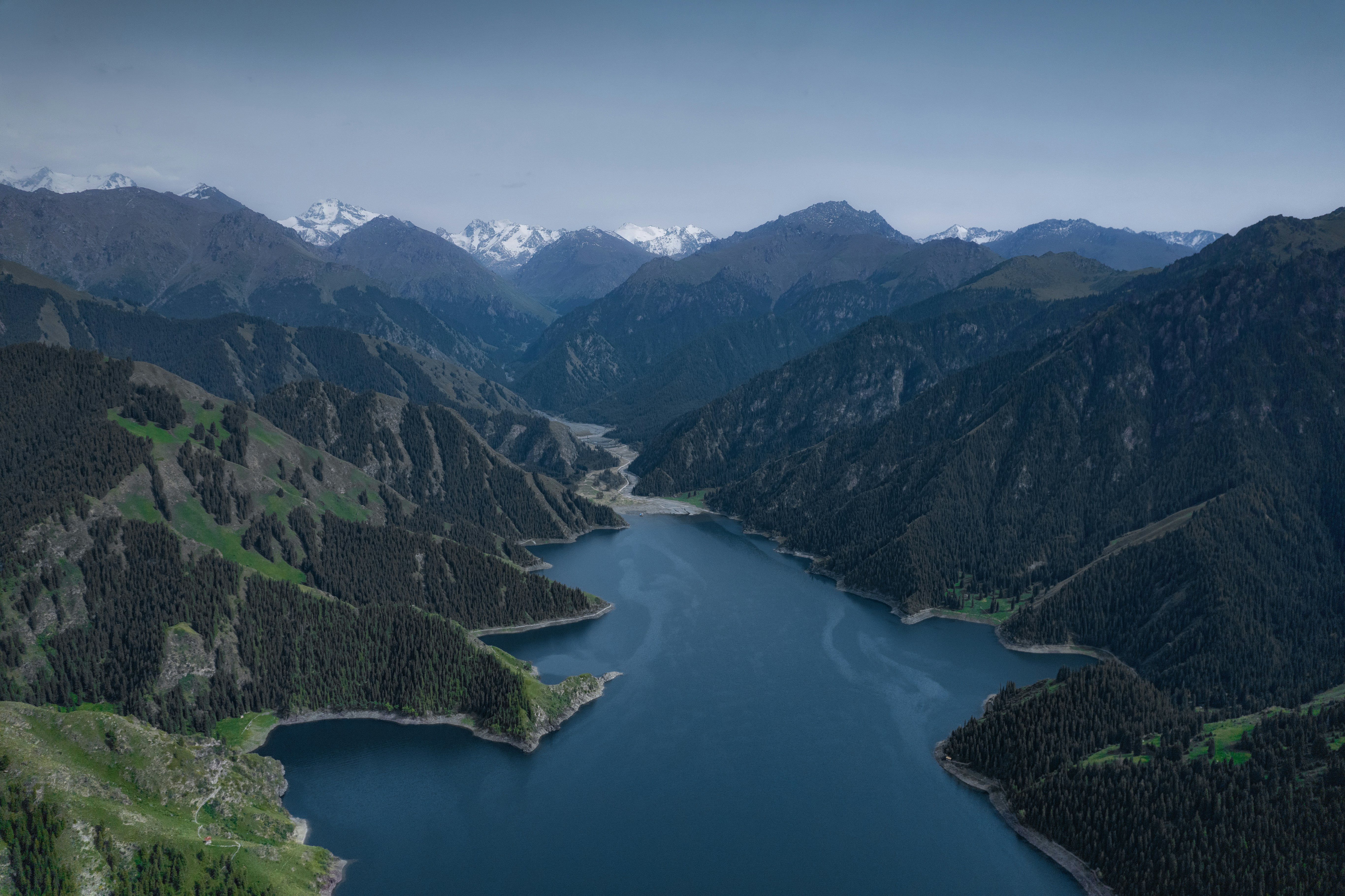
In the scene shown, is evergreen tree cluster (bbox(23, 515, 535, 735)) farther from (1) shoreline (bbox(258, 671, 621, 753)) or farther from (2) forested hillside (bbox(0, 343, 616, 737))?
(1) shoreline (bbox(258, 671, 621, 753))

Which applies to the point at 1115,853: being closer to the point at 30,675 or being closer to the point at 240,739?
the point at 240,739

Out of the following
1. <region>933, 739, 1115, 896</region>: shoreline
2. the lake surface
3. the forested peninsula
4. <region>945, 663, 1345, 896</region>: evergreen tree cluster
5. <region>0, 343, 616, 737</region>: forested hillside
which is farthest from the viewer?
<region>0, 343, 616, 737</region>: forested hillside

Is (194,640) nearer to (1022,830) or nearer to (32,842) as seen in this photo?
(32,842)

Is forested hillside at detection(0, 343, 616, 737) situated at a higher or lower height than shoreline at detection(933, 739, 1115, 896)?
higher

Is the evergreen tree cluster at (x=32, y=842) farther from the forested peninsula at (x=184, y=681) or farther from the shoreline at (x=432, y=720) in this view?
the shoreline at (x=432, y=720)

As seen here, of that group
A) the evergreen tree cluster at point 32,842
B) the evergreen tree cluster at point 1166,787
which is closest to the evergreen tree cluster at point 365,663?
the evergreen tree cluster at point 32,842

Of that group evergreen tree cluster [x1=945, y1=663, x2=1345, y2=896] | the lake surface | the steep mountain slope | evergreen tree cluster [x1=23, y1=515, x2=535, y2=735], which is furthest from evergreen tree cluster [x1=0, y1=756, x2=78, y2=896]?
evergreen tree cluster [x1=945, y1=663, x2=1345, y2=896]

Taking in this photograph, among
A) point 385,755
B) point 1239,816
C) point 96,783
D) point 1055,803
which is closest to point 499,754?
point 385,755
